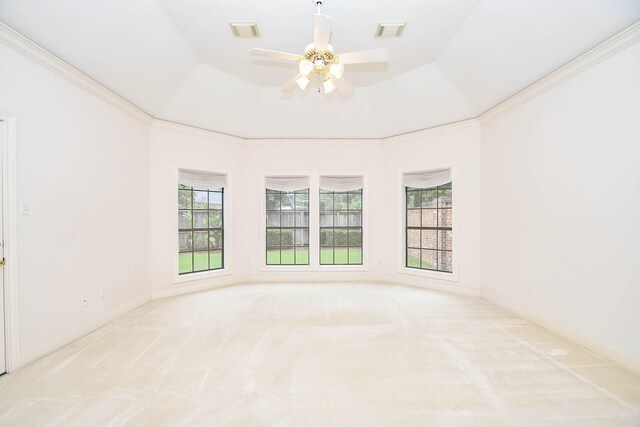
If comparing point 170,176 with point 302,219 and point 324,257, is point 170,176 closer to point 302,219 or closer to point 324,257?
point 302,219

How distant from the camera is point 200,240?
4.83 m

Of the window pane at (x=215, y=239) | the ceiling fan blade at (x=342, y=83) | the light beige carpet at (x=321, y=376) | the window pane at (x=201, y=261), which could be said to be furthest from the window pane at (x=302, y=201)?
the ceiling fan blade at (x=342, y=83)

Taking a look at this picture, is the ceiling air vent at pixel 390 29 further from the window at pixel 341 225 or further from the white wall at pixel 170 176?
the white wall at pixel 170 176

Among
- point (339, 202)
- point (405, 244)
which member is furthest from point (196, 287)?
point (405, 244)

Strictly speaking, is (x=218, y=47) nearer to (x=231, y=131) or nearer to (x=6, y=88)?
(x=231, y=131)

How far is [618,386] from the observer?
2.12 meters

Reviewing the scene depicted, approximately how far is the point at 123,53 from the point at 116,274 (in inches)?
103

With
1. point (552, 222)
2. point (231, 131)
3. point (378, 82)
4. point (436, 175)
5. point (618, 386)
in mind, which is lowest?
point (618, 386)

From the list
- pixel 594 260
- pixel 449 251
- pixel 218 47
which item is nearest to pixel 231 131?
pixel 218 47

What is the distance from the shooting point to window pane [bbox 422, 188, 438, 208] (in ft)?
16.1

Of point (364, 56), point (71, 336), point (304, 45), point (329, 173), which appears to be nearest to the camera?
point (364, 56)

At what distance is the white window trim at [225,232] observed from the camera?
14.5ft

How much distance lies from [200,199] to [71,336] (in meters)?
2.55

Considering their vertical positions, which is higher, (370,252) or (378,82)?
(378,82)
